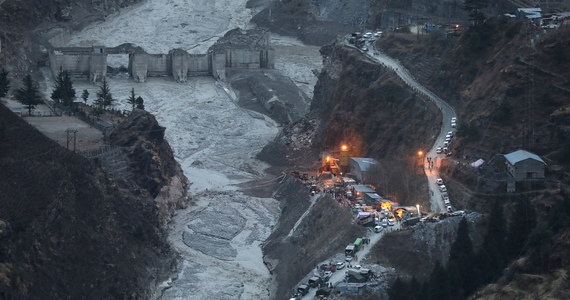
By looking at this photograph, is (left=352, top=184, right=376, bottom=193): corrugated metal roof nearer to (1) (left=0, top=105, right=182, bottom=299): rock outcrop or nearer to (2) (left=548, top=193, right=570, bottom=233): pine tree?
(1) (left=0, top=105, right=182, bottom=299): rock outcrop

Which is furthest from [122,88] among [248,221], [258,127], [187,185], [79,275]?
[79,275]

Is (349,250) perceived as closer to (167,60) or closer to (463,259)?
(463,259)

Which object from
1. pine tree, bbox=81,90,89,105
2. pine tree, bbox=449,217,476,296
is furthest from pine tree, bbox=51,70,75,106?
pine tree, bbox=449,217,476,296

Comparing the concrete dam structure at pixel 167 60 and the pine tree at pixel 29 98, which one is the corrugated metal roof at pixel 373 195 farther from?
the concrete dam structure at pixel 167 60

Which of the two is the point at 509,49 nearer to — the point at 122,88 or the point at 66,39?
the point at 122,88

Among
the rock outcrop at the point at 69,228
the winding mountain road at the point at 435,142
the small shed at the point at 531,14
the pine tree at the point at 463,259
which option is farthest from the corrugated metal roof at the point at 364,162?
the pine tree at the point at 463,259

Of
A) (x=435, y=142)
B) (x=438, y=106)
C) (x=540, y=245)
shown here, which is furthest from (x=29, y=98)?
(x=540, y=245)

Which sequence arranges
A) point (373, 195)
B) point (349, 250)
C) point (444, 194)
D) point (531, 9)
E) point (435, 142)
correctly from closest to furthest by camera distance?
point (349, 250), point (444, 194), point (373, 195), point (435, 142), point (531, 9)
